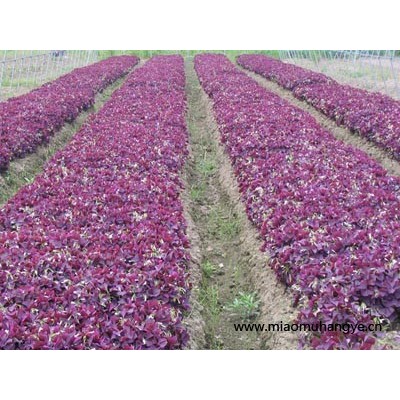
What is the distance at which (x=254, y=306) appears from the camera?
578 cm

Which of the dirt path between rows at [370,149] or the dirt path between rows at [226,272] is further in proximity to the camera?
the dirt path between rows at [226,272]

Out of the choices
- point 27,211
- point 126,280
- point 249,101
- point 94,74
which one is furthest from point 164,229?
point 94,74

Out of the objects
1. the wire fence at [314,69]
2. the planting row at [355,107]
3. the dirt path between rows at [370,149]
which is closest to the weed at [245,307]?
the dirt path between rows at [370,149]

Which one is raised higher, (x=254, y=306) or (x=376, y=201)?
(x=376, y=201)

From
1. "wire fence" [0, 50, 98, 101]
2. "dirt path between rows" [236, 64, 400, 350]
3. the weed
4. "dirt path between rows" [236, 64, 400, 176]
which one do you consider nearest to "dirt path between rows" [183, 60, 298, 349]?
the weed

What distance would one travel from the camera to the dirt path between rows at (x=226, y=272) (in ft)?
17.8

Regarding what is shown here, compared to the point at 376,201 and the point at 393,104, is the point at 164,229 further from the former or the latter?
the point at 393,104

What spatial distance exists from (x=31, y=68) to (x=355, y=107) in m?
23.2

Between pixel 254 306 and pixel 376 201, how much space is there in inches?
87.8

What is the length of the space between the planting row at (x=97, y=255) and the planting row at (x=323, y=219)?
4.09 ft

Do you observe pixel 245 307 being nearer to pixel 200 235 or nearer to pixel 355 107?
pixel 200 235

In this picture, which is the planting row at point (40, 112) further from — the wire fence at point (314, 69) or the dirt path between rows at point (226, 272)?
the dirt path between rows at point (226, 272)

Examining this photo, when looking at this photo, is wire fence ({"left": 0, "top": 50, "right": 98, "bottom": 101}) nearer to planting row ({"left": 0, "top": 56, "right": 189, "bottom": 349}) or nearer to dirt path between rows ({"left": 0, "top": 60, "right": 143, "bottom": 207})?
dirt path between rows ({"left": 0, "top": 60, "right": 143, "bottom": 207})

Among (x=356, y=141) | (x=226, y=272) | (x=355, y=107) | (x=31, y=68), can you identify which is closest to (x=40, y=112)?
(x=226, y=272)
